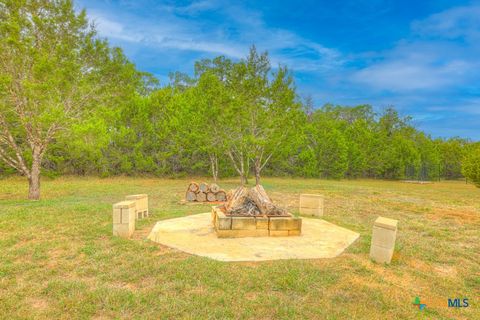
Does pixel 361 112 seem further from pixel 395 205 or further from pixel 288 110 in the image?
pixel 395 205

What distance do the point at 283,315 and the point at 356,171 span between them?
3219cm

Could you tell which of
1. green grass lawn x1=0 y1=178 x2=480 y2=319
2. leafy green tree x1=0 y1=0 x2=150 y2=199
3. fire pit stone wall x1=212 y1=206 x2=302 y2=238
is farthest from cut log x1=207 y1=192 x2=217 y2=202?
leafy green tree x1=0 y1=0 x2=150 y2=199

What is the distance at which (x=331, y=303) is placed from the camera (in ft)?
11.0

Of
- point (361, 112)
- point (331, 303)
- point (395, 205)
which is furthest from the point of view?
point (361, 112)

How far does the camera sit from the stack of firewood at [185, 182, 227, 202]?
11516 millimetres

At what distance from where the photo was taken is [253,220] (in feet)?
19.6

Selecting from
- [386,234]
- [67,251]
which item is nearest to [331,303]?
[386,234]

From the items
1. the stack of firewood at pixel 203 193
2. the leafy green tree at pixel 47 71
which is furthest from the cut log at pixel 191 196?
the leafy green tree at pixel 47 71

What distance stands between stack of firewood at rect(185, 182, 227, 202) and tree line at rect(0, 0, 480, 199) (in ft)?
14.7

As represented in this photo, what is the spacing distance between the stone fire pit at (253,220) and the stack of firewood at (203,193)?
5.16m

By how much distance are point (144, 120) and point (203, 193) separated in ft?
44.4

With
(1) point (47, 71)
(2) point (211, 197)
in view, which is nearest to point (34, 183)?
(1) point (47, 71)

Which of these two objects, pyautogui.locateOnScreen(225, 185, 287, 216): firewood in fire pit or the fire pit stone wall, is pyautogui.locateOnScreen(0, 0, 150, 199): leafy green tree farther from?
the fire pit stone wall

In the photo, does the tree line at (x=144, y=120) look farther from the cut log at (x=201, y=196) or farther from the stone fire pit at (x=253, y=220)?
the stone fire pit at (x=253, y=220)
